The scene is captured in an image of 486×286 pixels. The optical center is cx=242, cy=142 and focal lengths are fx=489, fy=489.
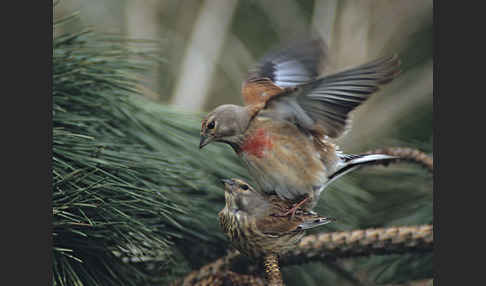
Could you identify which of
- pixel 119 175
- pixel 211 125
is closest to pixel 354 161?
pixel 211 125

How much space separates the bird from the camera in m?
0.60

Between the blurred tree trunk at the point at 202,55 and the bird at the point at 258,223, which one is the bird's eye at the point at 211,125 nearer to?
the bird at the point at 258,223

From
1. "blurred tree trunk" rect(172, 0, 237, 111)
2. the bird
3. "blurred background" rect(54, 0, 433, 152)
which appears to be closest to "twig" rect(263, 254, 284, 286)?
the bird

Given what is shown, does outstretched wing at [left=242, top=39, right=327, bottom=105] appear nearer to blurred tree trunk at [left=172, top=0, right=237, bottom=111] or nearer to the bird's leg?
the bird's leg

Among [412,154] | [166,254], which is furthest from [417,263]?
[166,254]

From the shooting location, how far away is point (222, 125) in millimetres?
594

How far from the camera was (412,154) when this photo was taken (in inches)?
28.9

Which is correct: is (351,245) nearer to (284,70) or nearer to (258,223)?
(258,223)

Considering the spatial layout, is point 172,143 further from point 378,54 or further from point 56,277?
point 378,54

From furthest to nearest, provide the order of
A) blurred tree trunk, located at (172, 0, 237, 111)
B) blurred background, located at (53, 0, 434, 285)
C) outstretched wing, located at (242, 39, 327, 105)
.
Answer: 1. blurred tree trunk, located at (172, 0, 237, 111)
2. blurred background, located at (53, 0, 434, 285)
3. outstretched wing, located at (242, 39, 327, 105)

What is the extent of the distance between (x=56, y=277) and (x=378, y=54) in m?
0.63

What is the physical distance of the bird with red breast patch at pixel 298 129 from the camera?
566 mm

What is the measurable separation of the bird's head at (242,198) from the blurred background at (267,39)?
26 centimetres

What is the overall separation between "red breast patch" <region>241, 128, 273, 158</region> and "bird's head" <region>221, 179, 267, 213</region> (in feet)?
0.14
